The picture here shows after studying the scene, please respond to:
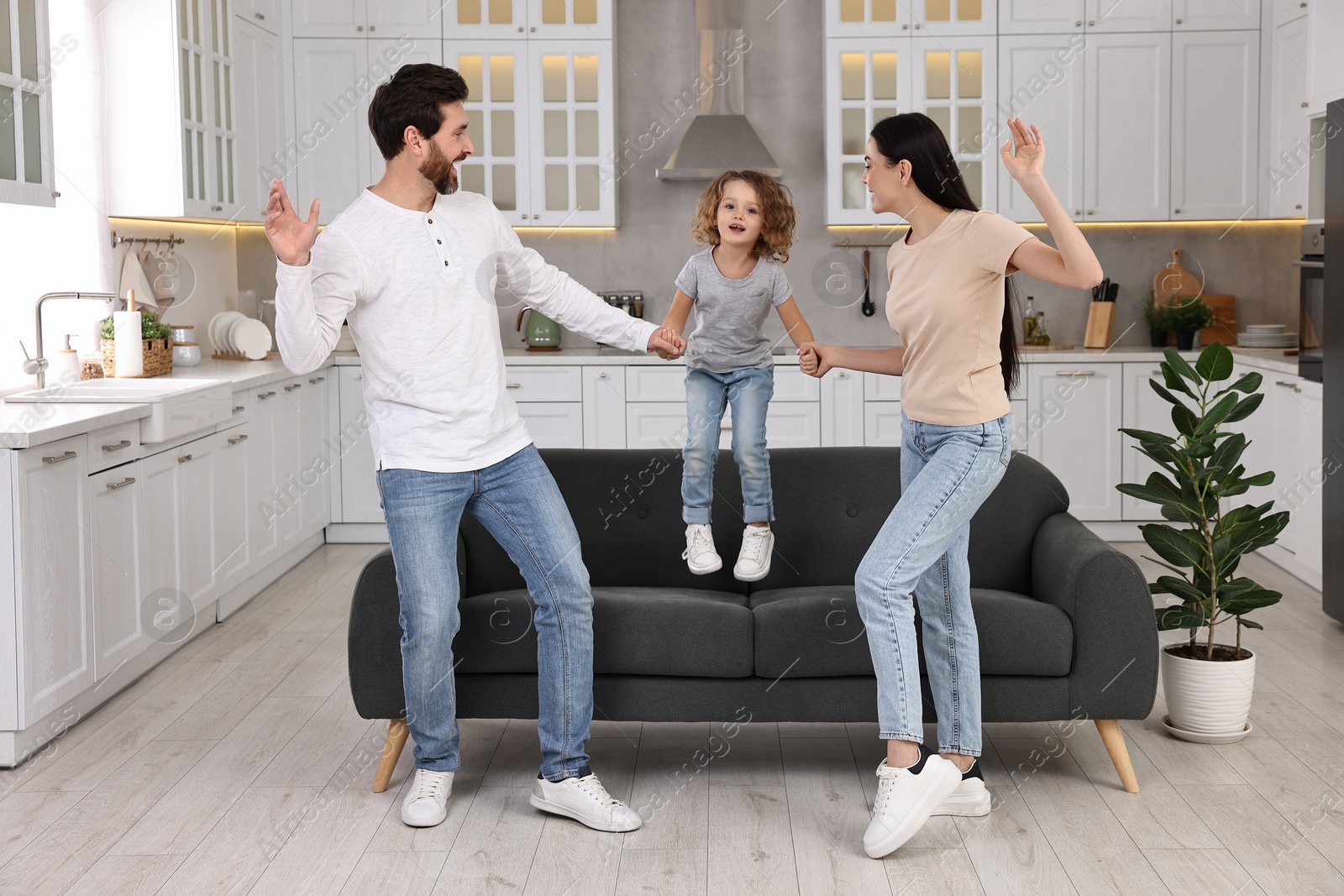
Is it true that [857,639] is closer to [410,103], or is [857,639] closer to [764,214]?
[764,214]

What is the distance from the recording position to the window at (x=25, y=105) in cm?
356

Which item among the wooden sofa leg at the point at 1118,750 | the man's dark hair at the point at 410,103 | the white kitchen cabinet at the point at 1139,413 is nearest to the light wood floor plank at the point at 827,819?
the wooden sofa leg at the point at 1118,750

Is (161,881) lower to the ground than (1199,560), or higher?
lower

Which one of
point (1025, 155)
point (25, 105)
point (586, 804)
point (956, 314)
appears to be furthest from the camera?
point (25, 105)

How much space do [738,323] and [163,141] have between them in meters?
2.87

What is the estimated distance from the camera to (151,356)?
4637 millimetres

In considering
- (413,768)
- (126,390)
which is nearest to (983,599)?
(413,768)

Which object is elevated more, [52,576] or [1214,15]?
[1214,15]

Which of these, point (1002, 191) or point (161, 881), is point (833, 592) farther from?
point (1002, 191)

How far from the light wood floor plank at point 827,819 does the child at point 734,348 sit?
49 centimetres

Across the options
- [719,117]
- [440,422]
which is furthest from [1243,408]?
[719,117]

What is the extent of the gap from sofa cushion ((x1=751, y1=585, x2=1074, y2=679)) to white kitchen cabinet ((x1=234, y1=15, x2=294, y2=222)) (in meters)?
3.66

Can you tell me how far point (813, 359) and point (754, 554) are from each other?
571 millimetres

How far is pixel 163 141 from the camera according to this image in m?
4.92
